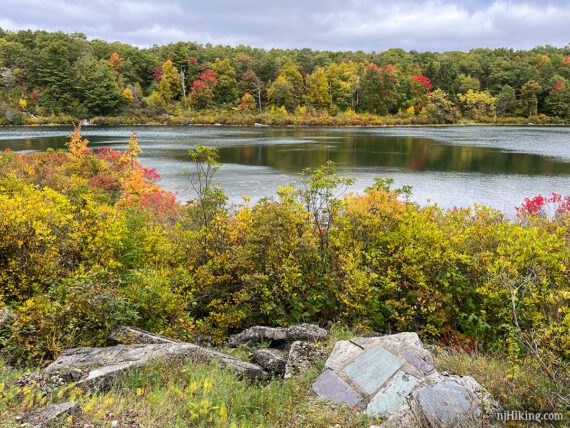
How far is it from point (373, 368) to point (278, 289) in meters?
2.23

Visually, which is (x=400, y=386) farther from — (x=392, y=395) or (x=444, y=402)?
(x=444, y=402)

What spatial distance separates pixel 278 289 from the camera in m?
6.33

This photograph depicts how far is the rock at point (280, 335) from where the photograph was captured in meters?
5.52

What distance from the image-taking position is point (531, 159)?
114ft

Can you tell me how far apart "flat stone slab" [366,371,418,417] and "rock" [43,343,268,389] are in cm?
141

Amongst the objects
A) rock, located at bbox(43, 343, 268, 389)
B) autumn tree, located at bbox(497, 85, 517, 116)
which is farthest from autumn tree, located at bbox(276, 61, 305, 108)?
rock, located at bbox(43, 343, 268, 389)

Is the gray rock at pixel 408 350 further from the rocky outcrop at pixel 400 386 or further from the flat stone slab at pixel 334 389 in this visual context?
the flat stone slab at pixel 334 389

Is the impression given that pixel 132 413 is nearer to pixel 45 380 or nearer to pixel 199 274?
pixel 45 380

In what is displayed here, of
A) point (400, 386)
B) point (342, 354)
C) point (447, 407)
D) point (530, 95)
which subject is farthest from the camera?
point (530, 95)

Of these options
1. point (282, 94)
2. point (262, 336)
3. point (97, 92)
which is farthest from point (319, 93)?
point (262, 336)

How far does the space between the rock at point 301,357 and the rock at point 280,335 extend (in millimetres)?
405

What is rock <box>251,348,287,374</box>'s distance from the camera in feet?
16.6

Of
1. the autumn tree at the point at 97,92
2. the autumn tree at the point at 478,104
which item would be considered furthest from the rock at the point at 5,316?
the autumn tree at the point at 478,104

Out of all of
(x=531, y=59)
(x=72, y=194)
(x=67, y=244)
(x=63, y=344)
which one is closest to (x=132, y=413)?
(x=63, y=344)
